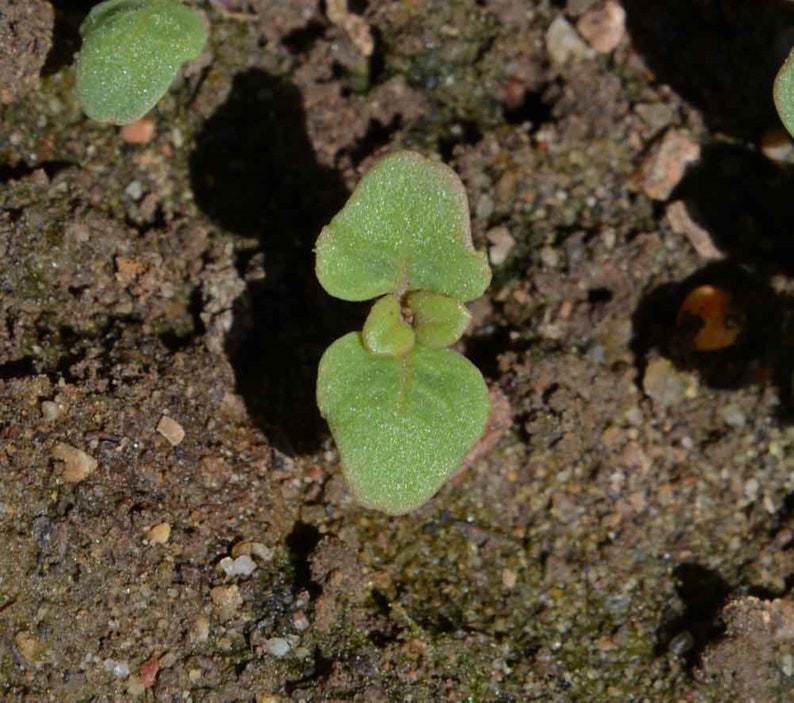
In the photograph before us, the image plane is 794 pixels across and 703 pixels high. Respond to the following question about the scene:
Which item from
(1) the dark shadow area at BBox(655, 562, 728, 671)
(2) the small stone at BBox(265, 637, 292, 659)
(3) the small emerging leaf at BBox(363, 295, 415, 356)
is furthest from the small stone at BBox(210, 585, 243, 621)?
(1) the dark shadow area at BBox(655, 562, 728, 671)

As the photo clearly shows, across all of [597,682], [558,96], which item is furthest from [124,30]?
[597,682]

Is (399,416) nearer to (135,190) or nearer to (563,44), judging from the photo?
(135,190)

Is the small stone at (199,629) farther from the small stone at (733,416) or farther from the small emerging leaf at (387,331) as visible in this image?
the small stone at (733,416)

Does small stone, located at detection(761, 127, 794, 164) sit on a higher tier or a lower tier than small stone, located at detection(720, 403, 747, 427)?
higher

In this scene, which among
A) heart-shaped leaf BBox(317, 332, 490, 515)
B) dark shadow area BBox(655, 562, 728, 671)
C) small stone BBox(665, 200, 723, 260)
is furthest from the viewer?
small stone BBox(665, 200, 723, 260)

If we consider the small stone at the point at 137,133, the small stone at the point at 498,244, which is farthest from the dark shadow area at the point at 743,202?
the small stone at the point at 137,133

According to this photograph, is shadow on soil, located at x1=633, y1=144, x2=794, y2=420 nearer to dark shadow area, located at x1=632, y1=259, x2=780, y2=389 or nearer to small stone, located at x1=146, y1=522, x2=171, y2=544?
dark shadow area, located at x1=632, y1=259, x2=780, y2=389

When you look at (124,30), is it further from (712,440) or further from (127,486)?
(712,440)
